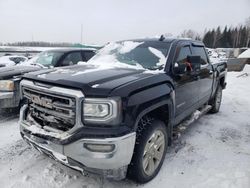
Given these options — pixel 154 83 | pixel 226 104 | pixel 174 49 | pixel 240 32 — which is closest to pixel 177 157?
pixel 154 83

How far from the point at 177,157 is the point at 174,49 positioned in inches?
64.6

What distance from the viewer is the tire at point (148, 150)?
2752 millimetres

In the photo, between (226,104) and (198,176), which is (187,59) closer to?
(198,176)

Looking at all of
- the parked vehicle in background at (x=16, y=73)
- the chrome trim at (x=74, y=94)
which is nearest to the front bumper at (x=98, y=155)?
the chrome trim at (x=74, y=94)

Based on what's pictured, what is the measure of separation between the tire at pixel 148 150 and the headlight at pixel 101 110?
0.53m

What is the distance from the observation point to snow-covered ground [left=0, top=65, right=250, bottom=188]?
9.91 ft

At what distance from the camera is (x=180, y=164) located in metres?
3.53

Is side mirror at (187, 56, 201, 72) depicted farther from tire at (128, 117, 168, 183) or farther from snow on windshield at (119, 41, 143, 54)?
tire at (128, 117, 168, 183)

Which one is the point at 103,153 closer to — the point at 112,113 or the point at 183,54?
the point at 112,113

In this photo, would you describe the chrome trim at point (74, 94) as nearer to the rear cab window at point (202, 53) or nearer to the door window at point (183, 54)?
the door window at point (183, 54)

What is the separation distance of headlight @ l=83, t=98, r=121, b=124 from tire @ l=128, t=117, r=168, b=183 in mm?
531

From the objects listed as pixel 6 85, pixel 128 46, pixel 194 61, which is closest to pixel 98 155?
pixel 194 61

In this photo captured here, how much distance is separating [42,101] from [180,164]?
6.90 feet

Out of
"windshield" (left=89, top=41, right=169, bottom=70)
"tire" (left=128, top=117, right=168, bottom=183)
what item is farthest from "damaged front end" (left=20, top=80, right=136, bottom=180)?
"windshield" (left=89, top=41, right=169, bottom=70)
